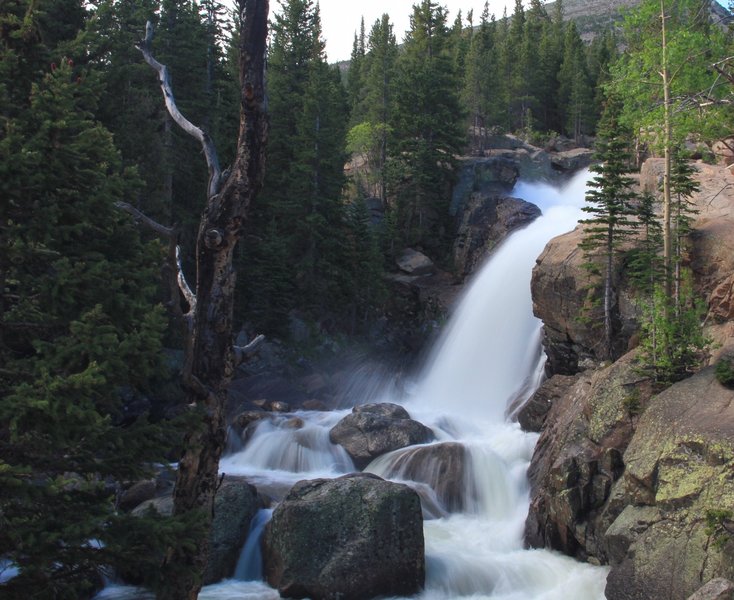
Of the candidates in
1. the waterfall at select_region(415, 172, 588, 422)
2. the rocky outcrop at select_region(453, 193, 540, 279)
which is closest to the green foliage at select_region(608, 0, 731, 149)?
the waterfall at select_region(415, 172, 588, 422)

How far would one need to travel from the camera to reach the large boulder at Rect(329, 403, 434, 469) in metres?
18.6

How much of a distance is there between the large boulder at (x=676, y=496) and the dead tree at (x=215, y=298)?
772 cm

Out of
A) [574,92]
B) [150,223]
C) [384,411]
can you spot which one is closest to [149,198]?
[384,411]

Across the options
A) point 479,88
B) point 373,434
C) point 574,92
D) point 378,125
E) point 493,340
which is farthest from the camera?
point 574,92

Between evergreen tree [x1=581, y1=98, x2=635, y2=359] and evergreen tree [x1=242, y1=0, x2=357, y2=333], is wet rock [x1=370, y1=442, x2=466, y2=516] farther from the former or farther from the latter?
evergreen tree [x1=242, y1=0, x2=357, y2=333]

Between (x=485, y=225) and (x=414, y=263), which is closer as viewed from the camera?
(x=414, y=263)

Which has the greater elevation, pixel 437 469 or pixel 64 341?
pixel 64 341

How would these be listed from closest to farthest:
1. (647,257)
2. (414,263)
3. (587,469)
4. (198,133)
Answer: (198,133) → (587,469) → (647,257) → (414,263)

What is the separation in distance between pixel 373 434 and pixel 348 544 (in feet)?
24.5

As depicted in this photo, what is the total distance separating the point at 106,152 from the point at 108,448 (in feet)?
10.8

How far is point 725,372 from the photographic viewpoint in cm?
1225

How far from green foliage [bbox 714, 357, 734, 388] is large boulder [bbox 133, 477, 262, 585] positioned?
9.80m

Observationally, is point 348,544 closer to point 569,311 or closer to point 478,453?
point 478,453

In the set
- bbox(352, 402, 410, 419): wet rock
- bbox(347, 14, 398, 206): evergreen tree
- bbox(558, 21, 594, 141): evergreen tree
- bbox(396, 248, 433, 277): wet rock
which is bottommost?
bbox(352, 402, 410, 419): wet rock
